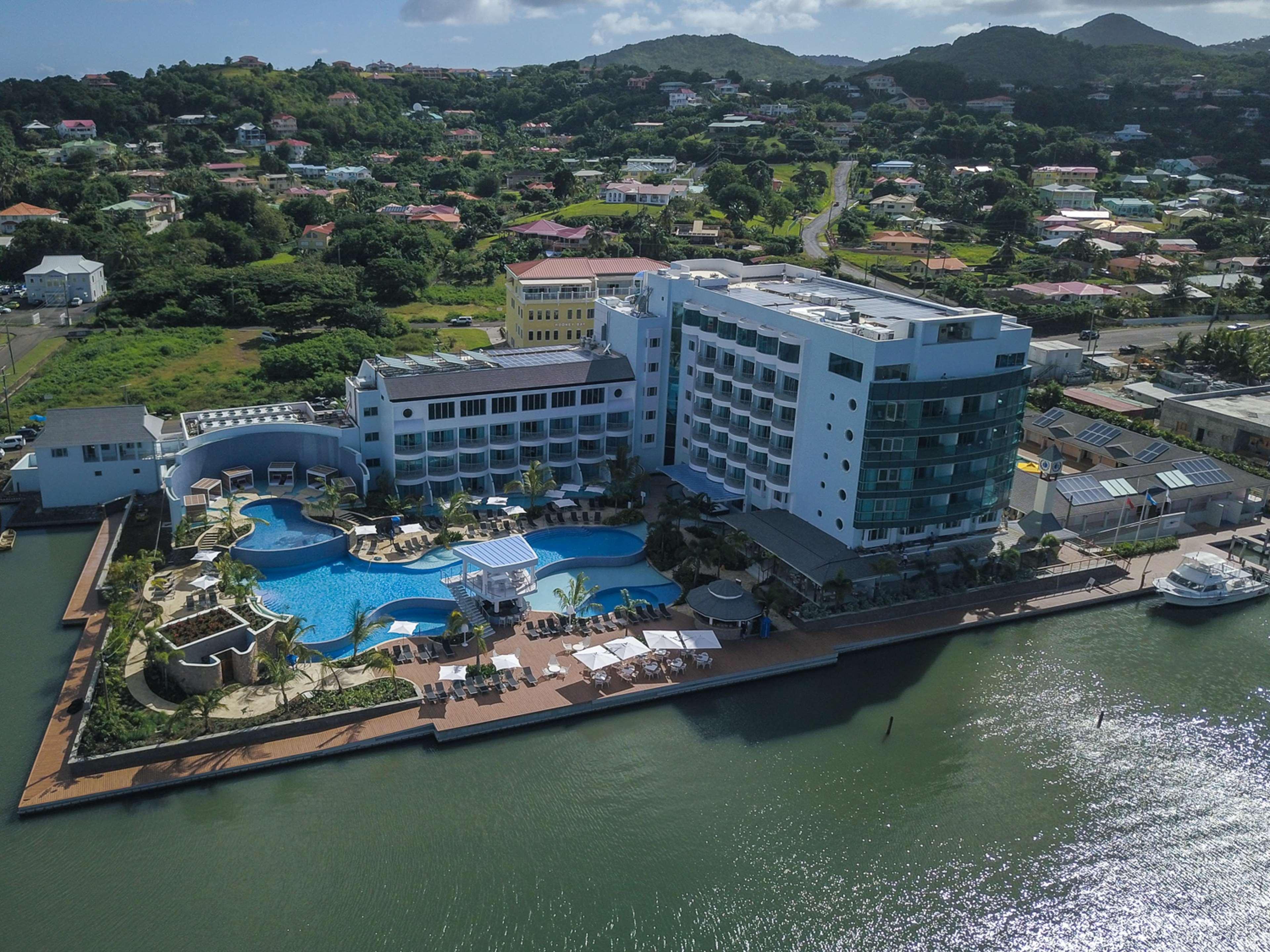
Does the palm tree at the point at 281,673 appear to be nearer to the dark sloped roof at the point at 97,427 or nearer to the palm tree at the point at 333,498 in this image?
the palm tree at the point at 333,498

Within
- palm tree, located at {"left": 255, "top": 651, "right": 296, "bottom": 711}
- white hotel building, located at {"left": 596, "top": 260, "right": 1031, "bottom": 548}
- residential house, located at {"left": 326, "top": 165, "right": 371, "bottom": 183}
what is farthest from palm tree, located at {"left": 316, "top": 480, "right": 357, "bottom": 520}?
residential house, located at {"left": 326, "top": 165, "right": 371, "bottom": 183}

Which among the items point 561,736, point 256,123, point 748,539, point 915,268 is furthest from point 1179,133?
point 561,736

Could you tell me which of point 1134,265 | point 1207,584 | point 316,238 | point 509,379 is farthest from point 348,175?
point 1207,584

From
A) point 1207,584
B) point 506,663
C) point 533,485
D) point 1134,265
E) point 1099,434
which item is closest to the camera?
point 506,663

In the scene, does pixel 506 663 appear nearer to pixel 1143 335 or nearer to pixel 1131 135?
pixel 1143 335

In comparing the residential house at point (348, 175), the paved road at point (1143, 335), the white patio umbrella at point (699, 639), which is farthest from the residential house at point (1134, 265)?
the residential house at point (348, 175)
